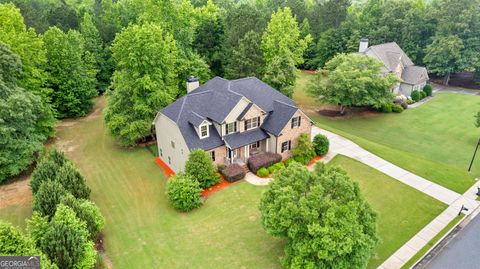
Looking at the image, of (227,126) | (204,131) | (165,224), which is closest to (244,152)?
(227,126)

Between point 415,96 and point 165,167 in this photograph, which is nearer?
point 165,167

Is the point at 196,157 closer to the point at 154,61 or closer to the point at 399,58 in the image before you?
the point at 154,61

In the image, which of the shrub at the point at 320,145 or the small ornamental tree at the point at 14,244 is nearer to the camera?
the small ornamental tree at the point at 14,244

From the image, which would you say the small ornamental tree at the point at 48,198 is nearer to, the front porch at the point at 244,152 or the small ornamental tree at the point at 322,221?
the front porch at the point at 244,152

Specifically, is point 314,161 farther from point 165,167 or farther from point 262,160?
point 165,167

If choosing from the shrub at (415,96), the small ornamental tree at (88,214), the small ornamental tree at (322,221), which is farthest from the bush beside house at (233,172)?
the shrub at (415,96)

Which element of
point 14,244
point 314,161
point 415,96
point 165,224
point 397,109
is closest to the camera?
point 14,244

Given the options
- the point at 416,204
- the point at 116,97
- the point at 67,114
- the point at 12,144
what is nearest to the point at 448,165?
the point at 416,204
